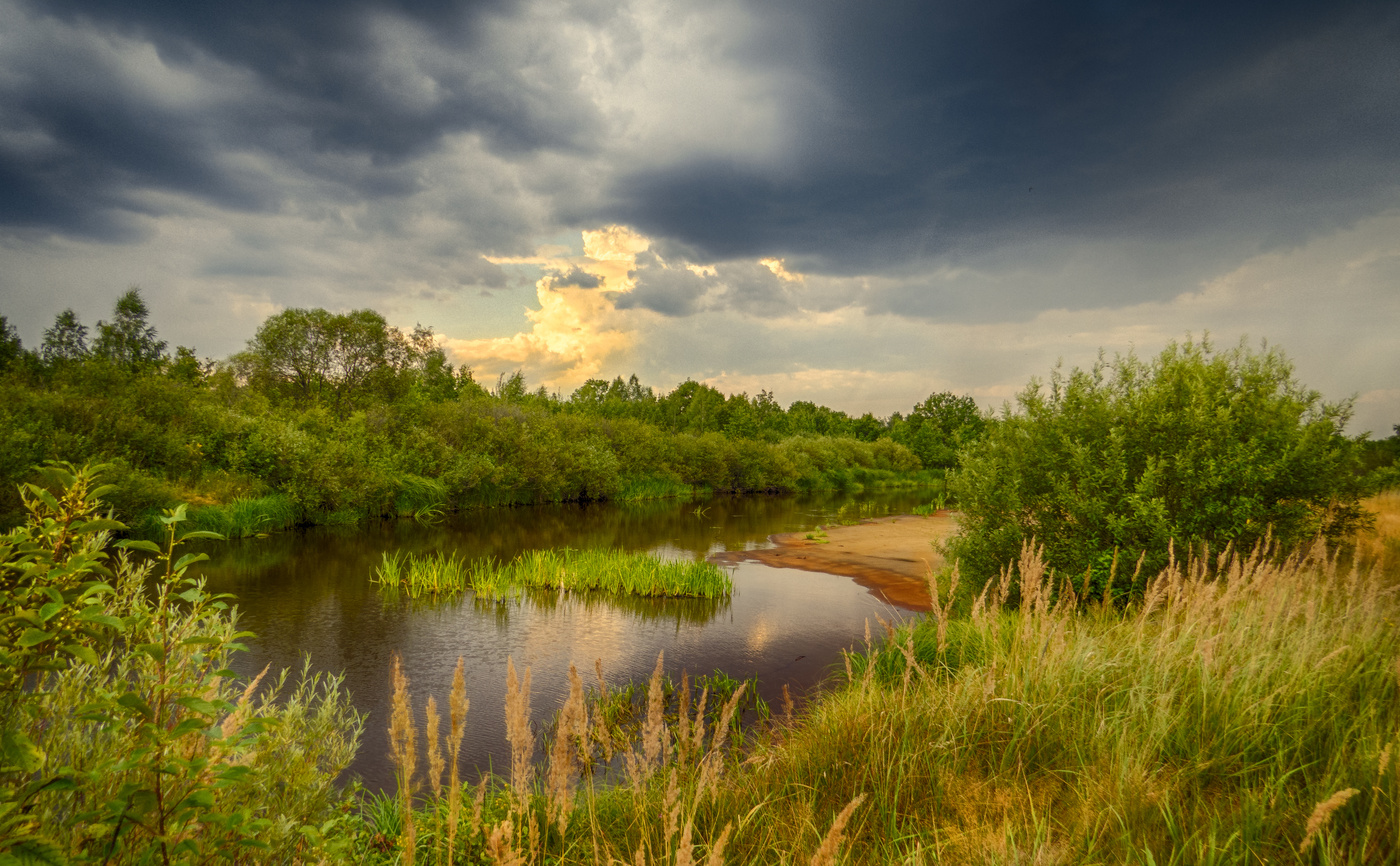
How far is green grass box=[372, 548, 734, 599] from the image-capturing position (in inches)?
599

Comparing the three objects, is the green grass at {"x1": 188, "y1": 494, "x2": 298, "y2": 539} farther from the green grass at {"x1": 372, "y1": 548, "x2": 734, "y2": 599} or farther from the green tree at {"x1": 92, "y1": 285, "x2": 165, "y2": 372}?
the green tree at {"x1": 92, "y1": 285, "x2": 165, "y2": 372}

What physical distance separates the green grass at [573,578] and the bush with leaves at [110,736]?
39.0 feet

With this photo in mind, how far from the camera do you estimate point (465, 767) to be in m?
7.20

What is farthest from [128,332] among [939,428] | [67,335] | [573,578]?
[939,428]

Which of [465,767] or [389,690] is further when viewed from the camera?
[389,690]

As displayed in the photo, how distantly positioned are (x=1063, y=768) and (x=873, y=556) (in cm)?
1711

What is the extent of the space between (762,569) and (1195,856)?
16144 millimetres

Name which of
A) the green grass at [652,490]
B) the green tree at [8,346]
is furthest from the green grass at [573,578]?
the green tree at [8,346]

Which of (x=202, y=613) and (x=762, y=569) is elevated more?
(x=202, y=613)

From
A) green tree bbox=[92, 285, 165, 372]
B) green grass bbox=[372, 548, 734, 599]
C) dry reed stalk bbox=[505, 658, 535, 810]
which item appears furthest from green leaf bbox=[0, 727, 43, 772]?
green tree bbox=[92, 285, 165, 372]

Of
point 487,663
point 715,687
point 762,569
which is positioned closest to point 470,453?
point 762,569

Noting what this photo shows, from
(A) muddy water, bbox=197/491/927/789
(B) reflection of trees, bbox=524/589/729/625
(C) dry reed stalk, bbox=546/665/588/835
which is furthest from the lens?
(B) reflection of trees, bbox=524/589/729/625

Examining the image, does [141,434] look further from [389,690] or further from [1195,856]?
[1195,856]

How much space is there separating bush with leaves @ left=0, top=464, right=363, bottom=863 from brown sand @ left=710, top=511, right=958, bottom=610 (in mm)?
13702
